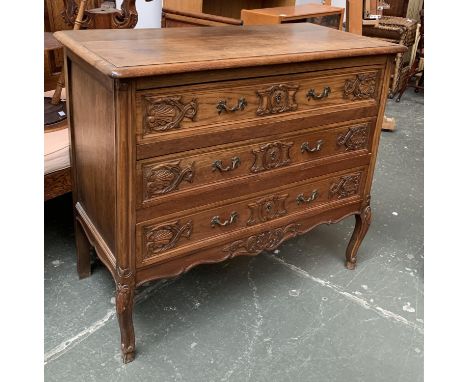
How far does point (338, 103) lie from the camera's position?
70.7 inches

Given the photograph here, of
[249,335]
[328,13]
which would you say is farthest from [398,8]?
[249,335]

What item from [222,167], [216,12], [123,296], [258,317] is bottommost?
[258,317]

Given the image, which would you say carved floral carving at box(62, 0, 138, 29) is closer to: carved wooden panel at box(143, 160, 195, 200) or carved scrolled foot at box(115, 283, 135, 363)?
carved wooden panel at box(143, 160, 195, 200)

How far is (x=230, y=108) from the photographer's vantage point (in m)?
1.50

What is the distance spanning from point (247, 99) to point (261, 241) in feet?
1.85

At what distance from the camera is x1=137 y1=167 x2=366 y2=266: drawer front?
1546 mm

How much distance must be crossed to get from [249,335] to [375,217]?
4.01ft

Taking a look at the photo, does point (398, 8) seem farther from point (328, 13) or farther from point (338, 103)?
point (338, 103)

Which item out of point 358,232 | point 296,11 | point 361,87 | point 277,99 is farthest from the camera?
point 296,11

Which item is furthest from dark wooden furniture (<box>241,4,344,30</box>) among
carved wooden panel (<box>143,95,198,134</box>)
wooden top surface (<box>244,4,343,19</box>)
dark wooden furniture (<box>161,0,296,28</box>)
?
carved wooden panel (<box>143,95,198,134</box>)

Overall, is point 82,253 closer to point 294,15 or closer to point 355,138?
point 355,138

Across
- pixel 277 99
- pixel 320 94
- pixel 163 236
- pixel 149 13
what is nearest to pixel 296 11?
pixel 149 13

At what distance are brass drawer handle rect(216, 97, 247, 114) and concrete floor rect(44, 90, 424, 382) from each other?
0.86 m

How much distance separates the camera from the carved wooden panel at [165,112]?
4.45 feet
